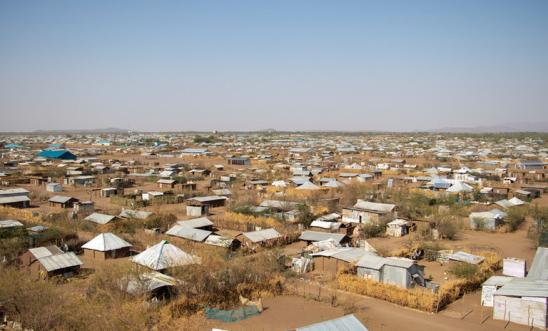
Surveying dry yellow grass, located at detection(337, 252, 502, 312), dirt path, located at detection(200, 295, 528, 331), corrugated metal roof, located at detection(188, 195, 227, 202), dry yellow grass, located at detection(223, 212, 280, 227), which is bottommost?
dirt path, located at detection(200, 295, 528, 331)

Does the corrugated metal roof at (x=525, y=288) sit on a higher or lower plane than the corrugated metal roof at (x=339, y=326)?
lower

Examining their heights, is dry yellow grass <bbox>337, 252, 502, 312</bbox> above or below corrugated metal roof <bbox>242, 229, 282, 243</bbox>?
below

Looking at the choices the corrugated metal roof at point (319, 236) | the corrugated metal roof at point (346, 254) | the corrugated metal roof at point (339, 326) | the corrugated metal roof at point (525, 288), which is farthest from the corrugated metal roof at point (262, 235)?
the corrugated metal roof at point (339, 326)

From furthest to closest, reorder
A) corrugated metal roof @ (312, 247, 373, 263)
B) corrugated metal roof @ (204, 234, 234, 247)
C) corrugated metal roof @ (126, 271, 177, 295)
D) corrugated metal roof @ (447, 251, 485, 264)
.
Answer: corrugated metal roof @ (204, 234, 234, 247) → corrugated metal roof @ (447, 251, 485, 264) → corrugated metal roof @ (312, 247, 373, 263) → corrugated metal roof @ (126, 271, 177, 295)

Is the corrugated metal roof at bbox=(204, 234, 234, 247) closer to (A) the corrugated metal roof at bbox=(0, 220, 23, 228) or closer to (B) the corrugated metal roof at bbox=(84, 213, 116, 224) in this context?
(B) the corrugated metal roof at bbox=(84, 213, 116, 224)

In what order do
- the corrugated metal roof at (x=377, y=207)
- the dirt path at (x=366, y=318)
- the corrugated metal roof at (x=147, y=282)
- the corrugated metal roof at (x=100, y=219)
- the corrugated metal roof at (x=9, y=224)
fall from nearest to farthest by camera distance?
1. the dirt path at (x=366, y=318)
2. the corrugated metal roof at (x=147, y=282)
3. the corrugated metal roof at (x=9, y=224)
4. the corrugated metal roof at (x=100, y=219)
5. the corrugated metal roof at (x=377, y=207)

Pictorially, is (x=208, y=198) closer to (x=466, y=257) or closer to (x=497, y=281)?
(x=466, y=257)

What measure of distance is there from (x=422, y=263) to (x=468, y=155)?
53.2 metres

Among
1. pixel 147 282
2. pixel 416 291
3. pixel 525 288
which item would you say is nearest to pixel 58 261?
pixel 147 282

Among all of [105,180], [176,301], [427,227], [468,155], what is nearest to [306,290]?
[176,301]

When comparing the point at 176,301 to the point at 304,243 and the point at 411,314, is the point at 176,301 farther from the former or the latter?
the point at 304,243

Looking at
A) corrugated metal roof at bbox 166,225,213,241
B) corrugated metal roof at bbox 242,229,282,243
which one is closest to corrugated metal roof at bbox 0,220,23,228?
corrugated metal roof at bbox 166,225,213,241

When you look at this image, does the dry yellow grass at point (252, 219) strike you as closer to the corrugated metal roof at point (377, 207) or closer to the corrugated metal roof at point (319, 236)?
the corrugated metal roof at point (319, 236)

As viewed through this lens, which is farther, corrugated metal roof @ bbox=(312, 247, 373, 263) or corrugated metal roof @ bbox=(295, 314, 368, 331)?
corrugated metal roof @ bbox=(312, 247, 373, 263)
